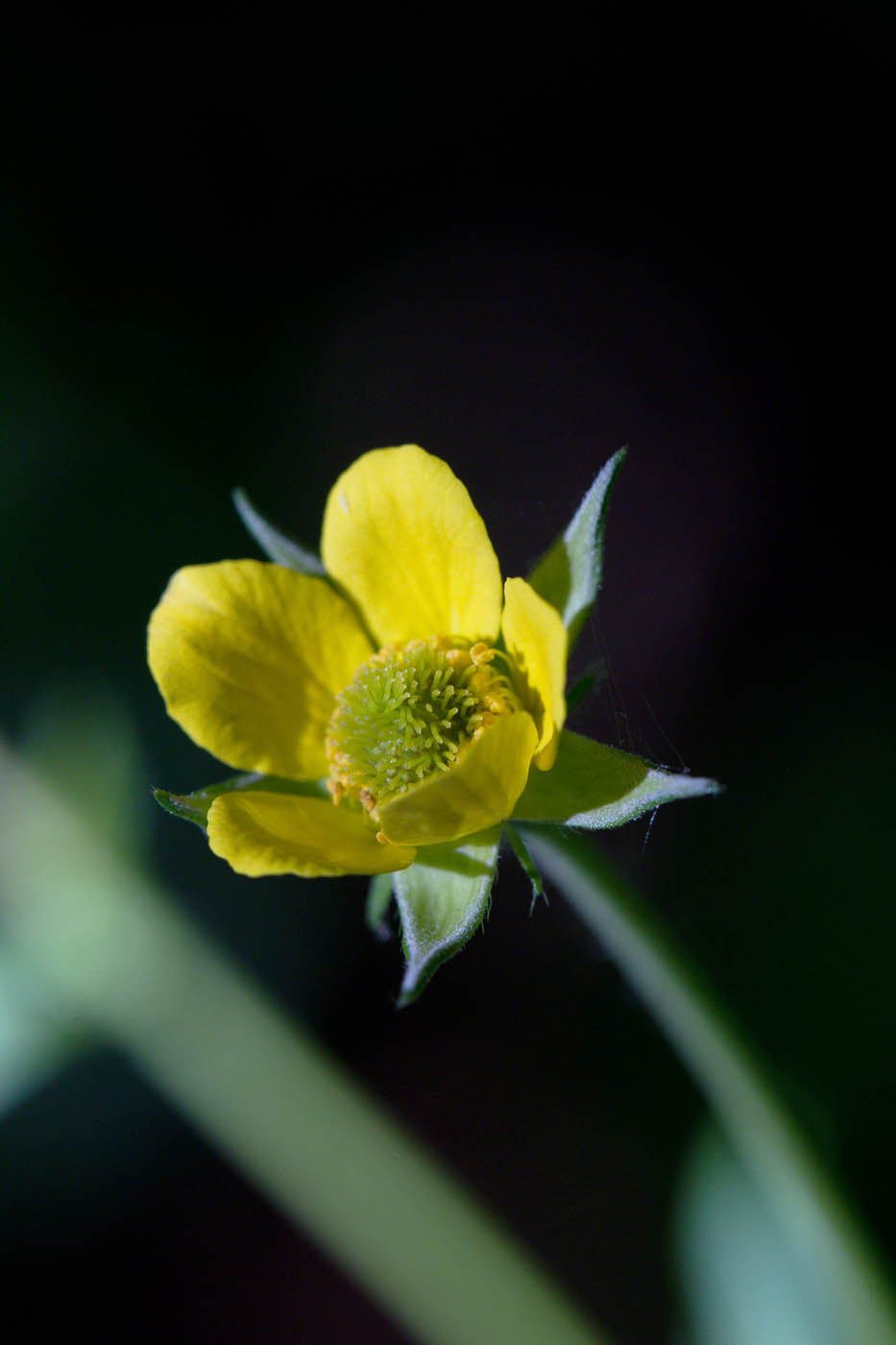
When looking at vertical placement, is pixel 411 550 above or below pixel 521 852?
above

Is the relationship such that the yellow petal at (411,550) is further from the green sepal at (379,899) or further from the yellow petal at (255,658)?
the green sepal at (379,899)

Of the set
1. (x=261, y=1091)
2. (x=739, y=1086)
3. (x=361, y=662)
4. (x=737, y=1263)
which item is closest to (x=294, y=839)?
(x=361, y=662)

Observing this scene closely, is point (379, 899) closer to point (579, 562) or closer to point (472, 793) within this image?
point (472, 793)

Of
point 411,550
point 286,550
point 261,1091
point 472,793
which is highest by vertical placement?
point 286,550

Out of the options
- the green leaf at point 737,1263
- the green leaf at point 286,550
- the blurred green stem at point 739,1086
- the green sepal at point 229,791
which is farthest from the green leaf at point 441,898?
the green leaf at point 737,1263

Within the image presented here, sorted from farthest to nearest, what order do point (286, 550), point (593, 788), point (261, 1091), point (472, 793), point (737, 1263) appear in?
point (261, 1091)
point (737, 1263)
point (286, 550)
point (593, 788)
point (472, 793)

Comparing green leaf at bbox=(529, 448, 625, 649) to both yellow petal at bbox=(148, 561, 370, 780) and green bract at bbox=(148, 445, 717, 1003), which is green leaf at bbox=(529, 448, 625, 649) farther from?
yellow petal at bbox=(148, 561, 370, 780)

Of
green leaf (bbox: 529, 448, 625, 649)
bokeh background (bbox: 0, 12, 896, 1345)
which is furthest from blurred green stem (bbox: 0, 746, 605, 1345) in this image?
green leaf (bbox: 529, 448, 625, 649)

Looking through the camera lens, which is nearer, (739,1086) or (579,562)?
(579,562)
